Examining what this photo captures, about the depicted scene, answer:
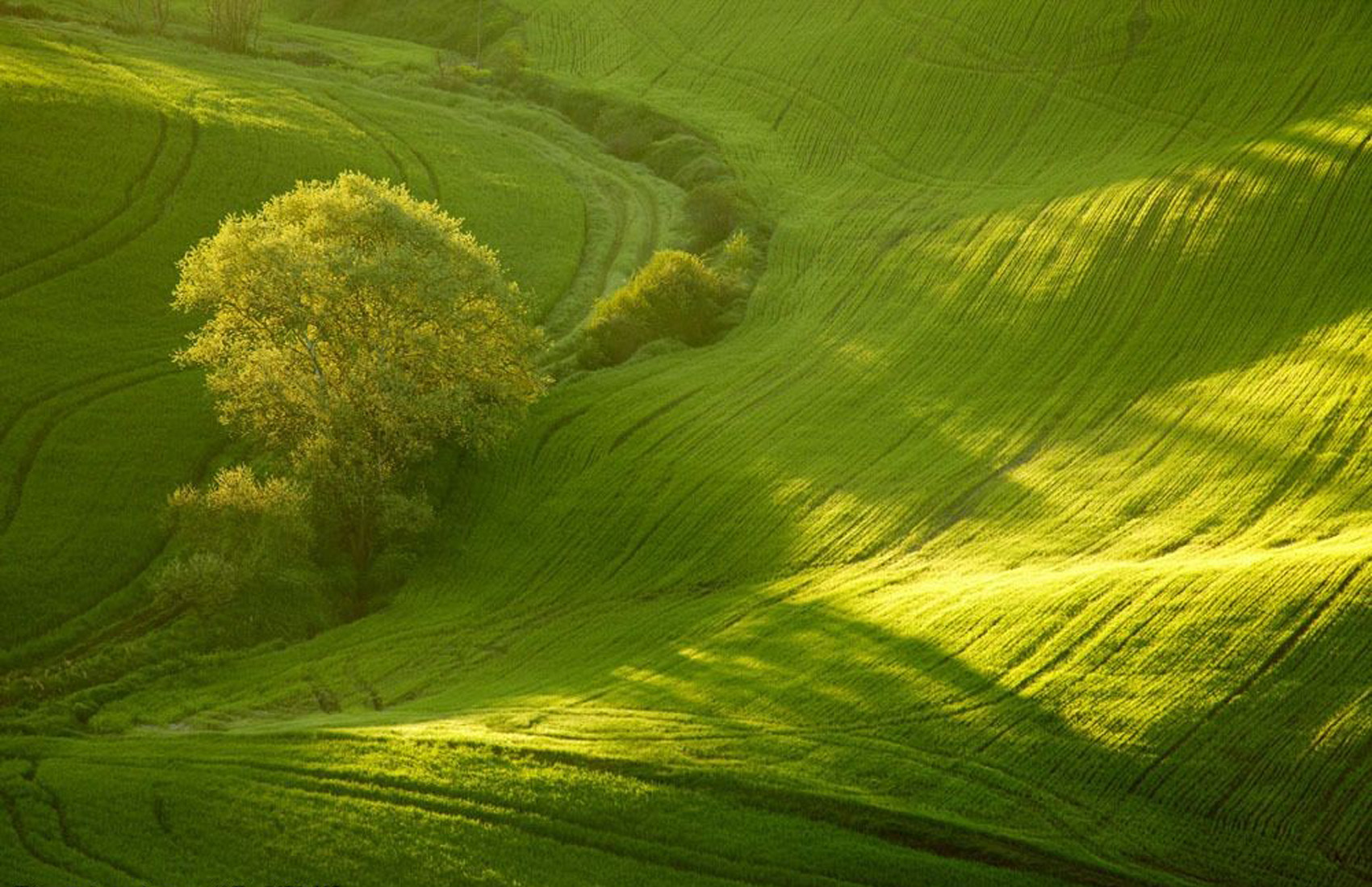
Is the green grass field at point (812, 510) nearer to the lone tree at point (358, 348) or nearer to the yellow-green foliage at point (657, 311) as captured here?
the yellow-green foliage at point (657, 311)

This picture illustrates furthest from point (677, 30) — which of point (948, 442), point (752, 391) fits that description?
point (948, 442)

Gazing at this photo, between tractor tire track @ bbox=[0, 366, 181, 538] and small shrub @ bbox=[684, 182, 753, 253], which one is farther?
small shrub @ bbox=[684, 182, 753, 253]

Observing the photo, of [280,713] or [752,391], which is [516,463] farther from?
[280,713]

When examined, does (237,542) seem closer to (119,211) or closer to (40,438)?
(40,438)

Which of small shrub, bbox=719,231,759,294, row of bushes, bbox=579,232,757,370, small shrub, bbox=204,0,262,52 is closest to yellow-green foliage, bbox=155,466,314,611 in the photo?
row of bushes, bbox=579,232,757,370

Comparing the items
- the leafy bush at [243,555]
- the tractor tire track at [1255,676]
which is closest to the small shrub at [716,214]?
the leafy bush at [243,555]

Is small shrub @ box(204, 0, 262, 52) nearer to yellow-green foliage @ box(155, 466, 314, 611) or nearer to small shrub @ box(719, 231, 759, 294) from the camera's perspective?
small shrub @ box(719, 231, 759, 294)

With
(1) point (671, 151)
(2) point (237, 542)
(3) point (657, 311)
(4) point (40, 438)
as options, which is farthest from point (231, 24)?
(2) point (237, 542)
